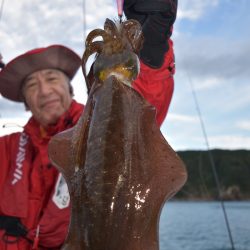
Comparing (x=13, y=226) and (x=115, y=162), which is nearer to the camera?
(x=115, y=162)

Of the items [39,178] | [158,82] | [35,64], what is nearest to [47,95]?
[35,64]

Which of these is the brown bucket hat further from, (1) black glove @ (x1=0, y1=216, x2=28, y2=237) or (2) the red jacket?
(1) black glove @ (x1=0, y1=216, x2=28, y2=237)

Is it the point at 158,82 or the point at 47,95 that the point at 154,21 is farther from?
the point at 47,95

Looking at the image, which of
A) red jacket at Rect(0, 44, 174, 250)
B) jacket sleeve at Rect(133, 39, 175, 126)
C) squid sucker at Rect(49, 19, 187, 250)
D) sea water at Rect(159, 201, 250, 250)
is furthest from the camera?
sea water at Rect(159, 201, 250, 250)

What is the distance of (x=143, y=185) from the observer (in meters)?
2.21

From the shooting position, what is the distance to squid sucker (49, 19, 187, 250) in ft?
6.93

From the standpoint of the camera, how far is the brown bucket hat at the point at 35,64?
5.73 meters

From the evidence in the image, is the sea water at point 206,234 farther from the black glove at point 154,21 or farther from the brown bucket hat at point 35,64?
the brown bucket hat at point 35,64

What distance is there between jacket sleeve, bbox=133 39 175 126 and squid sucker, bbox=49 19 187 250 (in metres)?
1.43

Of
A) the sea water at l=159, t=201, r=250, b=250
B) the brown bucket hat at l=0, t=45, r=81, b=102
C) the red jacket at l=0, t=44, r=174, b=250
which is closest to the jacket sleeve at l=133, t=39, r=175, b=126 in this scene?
the red jacket at l=0, t=44, r=174, b=250

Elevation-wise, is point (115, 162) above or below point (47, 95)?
below

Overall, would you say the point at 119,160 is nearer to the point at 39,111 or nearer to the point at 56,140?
the point at 56,140

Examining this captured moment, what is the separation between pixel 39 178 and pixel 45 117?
0.82 m

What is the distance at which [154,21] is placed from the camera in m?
3.68
